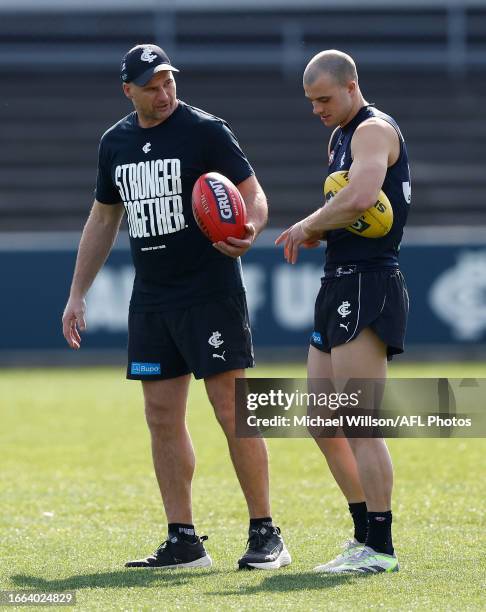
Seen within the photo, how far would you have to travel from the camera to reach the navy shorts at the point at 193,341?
17.6ft

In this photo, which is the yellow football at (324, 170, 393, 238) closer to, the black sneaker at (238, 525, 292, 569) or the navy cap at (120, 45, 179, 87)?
the navy cap at (120, 45, 179, 87)

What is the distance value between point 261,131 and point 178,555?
18068 millimetres

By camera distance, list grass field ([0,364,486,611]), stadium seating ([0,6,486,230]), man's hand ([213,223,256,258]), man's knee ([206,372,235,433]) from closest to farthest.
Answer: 1. grass field ([0,364,486,611])
2. man's hand ([213,223,256,258])
3. man's knee ([206,372,235,433])
4. stadium seating ([0,6,486,230])

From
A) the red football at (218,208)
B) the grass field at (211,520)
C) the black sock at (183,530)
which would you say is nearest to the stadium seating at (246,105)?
the grass field at (211,520)

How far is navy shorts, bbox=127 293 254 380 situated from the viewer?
5.36 meters

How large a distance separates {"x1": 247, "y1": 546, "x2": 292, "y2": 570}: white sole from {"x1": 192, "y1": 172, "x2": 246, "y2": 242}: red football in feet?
4.26

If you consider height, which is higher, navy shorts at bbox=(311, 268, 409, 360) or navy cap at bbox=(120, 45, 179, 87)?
navy cap at bbox=(120, 45, 179, 87)

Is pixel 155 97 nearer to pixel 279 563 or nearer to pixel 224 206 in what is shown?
pixel 224 206

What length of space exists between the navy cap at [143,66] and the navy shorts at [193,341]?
967 millimetres

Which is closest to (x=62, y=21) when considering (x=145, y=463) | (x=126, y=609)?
(x=145, y=463)

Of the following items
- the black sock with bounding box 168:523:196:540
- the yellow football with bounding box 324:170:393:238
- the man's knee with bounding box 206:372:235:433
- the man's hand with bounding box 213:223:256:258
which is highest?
the yellow football with bounding box 324:170:393:238

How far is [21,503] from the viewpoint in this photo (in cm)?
Answer: 704

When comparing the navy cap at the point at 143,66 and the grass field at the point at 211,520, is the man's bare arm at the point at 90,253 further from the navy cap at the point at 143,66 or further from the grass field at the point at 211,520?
the grass field at the point at 211,520

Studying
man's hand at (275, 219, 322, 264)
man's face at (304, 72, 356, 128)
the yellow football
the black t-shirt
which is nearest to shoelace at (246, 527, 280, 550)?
the black t-shirt
